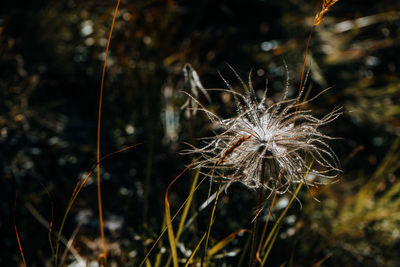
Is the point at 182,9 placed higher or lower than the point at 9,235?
higher

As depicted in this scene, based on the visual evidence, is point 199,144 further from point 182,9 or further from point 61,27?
point 61,27

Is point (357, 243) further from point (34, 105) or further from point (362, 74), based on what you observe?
point (34, 105)

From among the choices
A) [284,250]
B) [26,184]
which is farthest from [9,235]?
[284,250]

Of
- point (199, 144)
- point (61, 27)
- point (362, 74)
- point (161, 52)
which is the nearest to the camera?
point (199, 144)

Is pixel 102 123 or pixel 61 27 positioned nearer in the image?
pixel 102 123

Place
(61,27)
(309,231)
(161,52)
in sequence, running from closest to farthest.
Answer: (309,231), (161,52), (61,27)

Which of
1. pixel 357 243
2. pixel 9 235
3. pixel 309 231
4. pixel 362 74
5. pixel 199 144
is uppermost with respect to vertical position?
pixel 199 144
